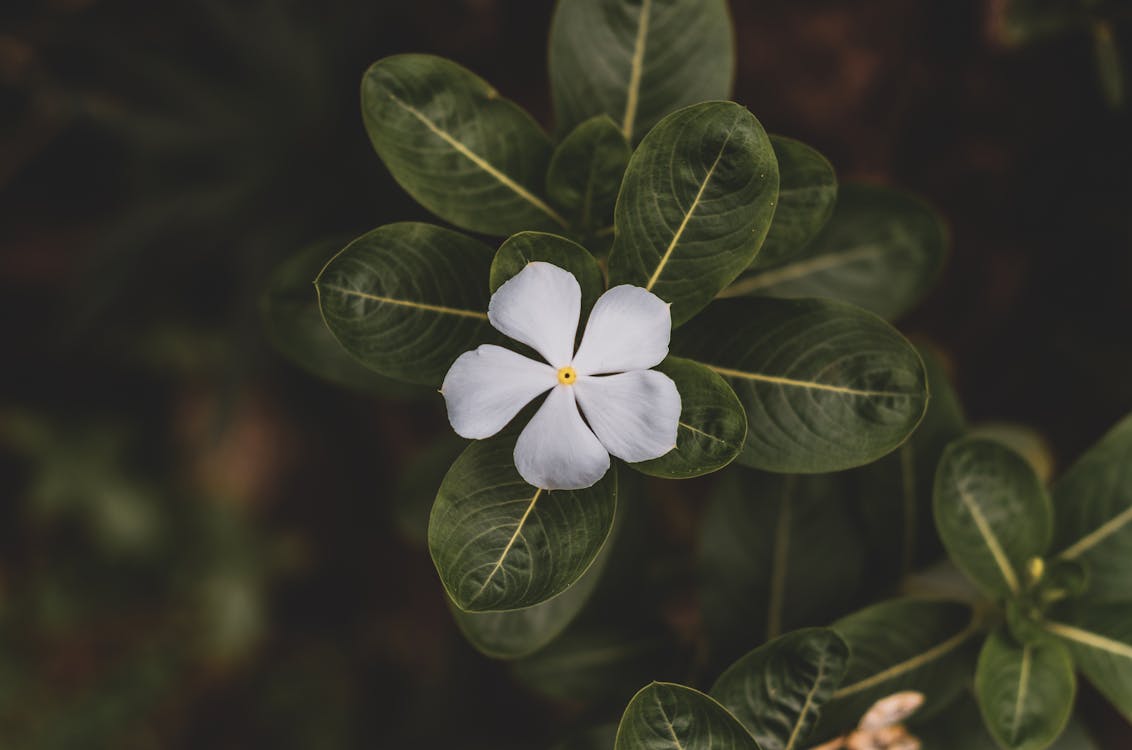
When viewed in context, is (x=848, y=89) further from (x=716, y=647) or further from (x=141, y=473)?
(x=141, y=473)

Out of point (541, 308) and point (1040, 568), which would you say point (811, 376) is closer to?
point (541, 308)

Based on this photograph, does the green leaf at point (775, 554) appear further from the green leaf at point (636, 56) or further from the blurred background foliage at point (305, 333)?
the green leaf at point (636, 56)

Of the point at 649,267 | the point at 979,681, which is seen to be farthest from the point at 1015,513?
the point at 649,267

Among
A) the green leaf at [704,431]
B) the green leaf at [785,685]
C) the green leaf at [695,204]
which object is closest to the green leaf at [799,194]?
the green leaf at [695,204]

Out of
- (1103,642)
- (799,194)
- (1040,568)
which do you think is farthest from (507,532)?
(1103,642)

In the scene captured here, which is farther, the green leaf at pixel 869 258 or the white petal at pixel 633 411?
the green leaf at pixel 869 258

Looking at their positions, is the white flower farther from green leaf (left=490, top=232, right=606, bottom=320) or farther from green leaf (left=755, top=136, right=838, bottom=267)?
green leaf (left=755, top=136, right=838, bottom=267)

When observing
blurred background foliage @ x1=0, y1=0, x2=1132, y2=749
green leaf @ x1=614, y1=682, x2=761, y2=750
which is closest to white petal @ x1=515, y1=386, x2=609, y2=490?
green leaf @ x1=614, y1=682, x2=761, y2=750
